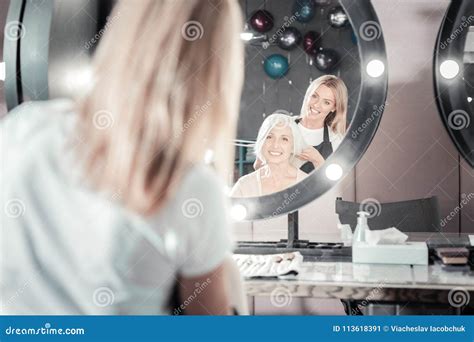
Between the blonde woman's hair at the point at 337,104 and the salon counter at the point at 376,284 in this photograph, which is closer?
the salon counter at the point at 376,284

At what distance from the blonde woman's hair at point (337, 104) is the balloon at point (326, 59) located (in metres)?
0.02

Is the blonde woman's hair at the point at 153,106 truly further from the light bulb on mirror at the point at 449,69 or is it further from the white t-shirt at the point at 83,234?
the light bulb on mirror at the point at 449,69

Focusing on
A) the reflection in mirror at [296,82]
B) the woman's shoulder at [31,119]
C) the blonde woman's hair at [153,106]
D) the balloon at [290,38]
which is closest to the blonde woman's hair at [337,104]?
the reflection in mirror at [296,82]

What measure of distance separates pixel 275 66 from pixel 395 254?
1.49ft

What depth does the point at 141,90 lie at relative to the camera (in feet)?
4.49

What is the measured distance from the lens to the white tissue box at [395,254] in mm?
1381

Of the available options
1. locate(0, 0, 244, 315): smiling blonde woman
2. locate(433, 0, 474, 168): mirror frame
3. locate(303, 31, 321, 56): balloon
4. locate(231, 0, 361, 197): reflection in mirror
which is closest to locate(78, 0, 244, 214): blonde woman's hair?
locate(0, 0, 244, 315): smiling blonde woman

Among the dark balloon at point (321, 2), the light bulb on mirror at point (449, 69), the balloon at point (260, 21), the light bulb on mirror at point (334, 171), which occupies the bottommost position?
the light bulb on mirror at point (334, 171)

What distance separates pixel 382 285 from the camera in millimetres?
→ 1325

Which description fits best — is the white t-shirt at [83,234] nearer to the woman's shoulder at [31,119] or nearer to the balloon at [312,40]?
the woman's shoulder at [31,119]

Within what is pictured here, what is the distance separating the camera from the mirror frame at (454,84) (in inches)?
56.2

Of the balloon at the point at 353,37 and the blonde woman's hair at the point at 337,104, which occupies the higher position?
the balloon at the point at 353,37

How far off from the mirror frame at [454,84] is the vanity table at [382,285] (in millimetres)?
259
